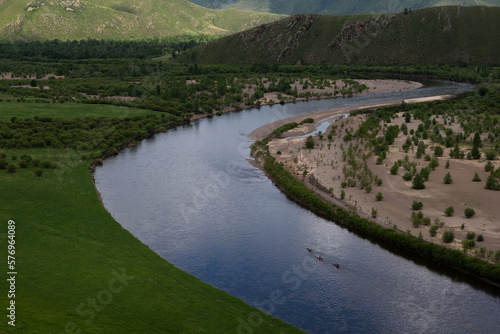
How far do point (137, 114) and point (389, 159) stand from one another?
64196mm

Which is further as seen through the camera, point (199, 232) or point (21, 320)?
point (199, 232)

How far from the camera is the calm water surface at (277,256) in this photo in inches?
1465

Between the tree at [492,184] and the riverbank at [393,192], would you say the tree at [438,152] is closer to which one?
the riverbank at [393,192]

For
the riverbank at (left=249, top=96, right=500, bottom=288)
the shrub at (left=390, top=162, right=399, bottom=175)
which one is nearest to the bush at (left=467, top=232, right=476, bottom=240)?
the riverbank at (left=249, top=96, right=500, bottom=288)

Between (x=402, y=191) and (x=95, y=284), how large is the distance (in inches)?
1558

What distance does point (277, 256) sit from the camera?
46656 mm

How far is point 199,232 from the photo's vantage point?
51.9 metres

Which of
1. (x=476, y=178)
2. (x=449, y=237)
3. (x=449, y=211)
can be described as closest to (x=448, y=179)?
(x=476, y=178)

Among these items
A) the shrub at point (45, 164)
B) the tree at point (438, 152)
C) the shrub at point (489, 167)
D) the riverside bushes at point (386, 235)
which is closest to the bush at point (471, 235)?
the riverside bushes at point (386, 235)

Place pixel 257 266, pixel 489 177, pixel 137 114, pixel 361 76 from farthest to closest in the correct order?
pixel 361 76 → pixel 137 114 → pixel 489 177 → pixel 257 266

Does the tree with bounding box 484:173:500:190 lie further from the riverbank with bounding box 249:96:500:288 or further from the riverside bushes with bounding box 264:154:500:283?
the riverside bushes with bounding box 264:154:500:283

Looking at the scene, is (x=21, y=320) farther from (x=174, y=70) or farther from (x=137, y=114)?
(x=174, y=70)

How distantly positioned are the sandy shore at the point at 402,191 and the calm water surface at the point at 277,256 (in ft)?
16.5

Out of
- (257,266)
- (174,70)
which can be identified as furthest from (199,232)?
(174,70)
